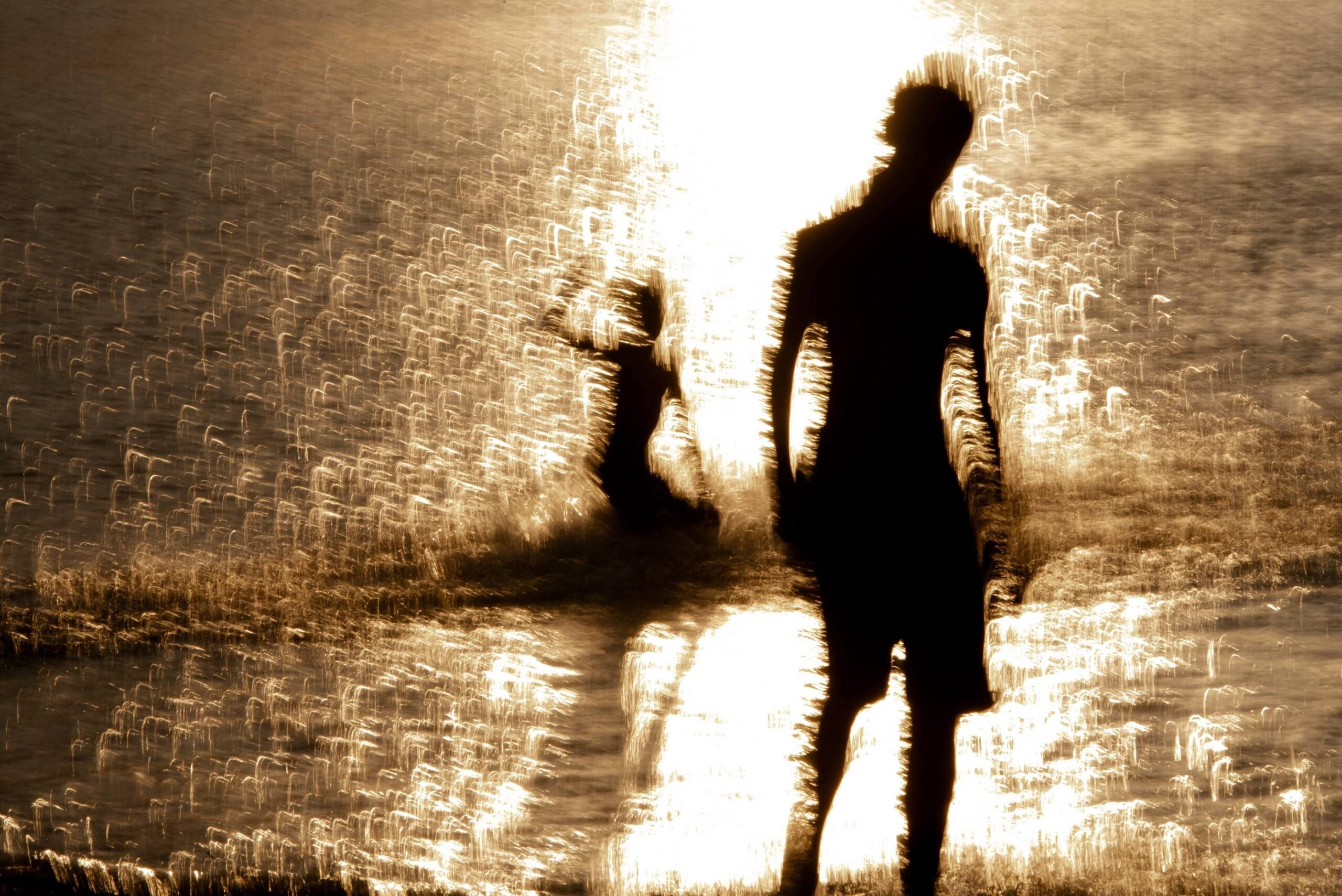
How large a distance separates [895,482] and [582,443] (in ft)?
0.64

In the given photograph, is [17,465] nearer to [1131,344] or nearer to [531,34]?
[531,34]

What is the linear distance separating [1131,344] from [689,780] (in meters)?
0.33

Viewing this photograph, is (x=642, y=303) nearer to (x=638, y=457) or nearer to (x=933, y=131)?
(x=638, y=457)

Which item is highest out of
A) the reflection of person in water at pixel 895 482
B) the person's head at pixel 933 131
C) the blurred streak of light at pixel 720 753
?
the person's head at pixel 933 131

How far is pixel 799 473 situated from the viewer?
0.42 meters

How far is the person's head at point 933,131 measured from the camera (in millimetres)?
404

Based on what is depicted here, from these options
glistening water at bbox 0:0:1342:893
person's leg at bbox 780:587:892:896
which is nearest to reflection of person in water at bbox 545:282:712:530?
glistening water at bbox 0:0:1342:893

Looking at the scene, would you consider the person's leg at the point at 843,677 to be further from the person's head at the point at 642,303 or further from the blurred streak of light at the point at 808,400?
the person's head at the point at 642,303

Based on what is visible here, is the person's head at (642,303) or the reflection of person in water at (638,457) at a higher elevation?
the person's head at (642,303)

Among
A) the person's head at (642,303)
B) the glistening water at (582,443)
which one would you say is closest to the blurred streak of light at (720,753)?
the glistening water at (582,443)

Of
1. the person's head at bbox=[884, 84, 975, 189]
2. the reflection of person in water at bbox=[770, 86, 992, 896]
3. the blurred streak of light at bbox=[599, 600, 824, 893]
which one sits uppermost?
the person's head at bbox=[884, 84, 975, 189]

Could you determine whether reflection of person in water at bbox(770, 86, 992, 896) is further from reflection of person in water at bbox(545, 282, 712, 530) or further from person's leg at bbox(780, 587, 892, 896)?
reflection of person in water at bbox(545, 282, 712, 530)

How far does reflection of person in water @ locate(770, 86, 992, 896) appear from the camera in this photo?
1.22ft

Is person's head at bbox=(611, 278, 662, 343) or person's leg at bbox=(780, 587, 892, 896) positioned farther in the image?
person's head at bbox=(611, 278, 662, 343)
